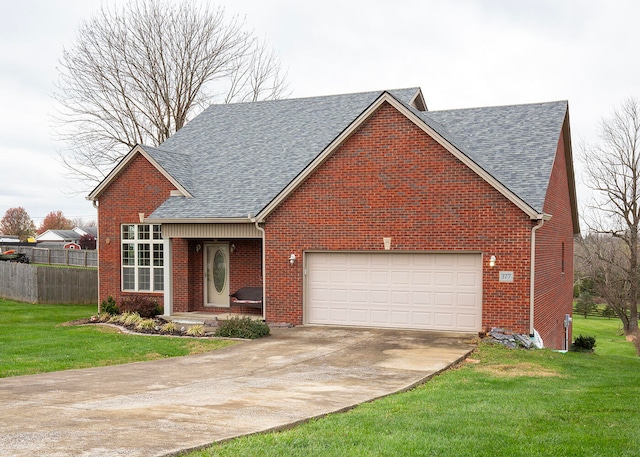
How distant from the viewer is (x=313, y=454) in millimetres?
6836

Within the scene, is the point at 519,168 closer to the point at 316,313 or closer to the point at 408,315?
the point at 408,315

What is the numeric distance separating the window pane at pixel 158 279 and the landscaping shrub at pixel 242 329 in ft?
18.5

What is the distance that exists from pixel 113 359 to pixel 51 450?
8.04 meters

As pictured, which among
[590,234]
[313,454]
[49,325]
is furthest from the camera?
[590,234]

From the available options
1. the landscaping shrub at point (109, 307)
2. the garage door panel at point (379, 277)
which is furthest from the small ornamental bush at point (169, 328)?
the garage door panel at point (379, 277)

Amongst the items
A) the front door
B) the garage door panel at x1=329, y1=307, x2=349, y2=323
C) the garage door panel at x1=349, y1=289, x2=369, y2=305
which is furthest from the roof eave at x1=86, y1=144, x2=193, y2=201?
the garage door panel at x1=349, y1=289, x2=369, y2=305

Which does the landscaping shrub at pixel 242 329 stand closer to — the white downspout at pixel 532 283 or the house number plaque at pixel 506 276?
the house number plaque at pixel 506 276

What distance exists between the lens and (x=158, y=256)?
23109mm

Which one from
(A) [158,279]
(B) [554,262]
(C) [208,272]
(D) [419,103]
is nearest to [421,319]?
(B) [554,262]

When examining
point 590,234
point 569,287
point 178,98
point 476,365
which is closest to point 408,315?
point 476,365

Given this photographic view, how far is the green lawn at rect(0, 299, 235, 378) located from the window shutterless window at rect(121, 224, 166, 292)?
2951mm

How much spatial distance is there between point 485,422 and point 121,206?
17.9 m

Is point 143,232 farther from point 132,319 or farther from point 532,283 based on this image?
point 532,283

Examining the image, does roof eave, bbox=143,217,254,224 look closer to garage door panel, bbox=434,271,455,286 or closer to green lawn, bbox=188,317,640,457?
garage door panel, bbox=434,271,455,286
